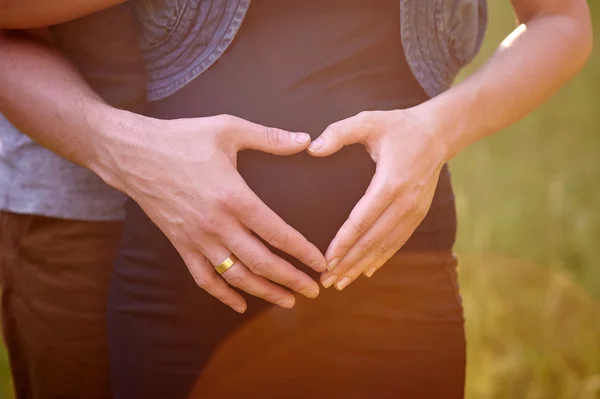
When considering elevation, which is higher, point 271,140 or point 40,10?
point 40,10

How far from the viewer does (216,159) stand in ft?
3.35

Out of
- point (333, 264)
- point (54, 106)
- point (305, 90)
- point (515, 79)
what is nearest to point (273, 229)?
point (333, 264)

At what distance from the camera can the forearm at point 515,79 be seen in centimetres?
115

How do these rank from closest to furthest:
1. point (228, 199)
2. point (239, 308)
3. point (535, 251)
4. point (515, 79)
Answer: point (228, 199) < point (239, 308) < point (515, 79) < point (535, 251)

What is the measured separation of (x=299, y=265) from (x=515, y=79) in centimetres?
55

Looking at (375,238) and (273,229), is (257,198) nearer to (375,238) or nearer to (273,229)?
(273,229)

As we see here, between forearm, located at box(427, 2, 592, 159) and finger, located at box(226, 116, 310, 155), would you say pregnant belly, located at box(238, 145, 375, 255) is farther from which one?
forearm, located at box(427, 2, 592, 159)

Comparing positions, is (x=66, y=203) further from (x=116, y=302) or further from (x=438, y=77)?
(x=438, y=77)

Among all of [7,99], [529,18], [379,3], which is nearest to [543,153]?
[529,18]

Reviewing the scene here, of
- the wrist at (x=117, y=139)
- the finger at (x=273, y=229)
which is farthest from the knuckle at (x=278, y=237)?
the wrist at (x=117, y=139)

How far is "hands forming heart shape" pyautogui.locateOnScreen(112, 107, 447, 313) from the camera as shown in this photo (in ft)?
3.37

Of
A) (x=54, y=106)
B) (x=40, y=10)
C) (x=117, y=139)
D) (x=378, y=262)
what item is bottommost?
(x=378, y=262)

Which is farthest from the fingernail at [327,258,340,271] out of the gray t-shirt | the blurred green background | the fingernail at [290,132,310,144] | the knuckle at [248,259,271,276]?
the blurred green background

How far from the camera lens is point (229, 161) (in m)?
1.03
